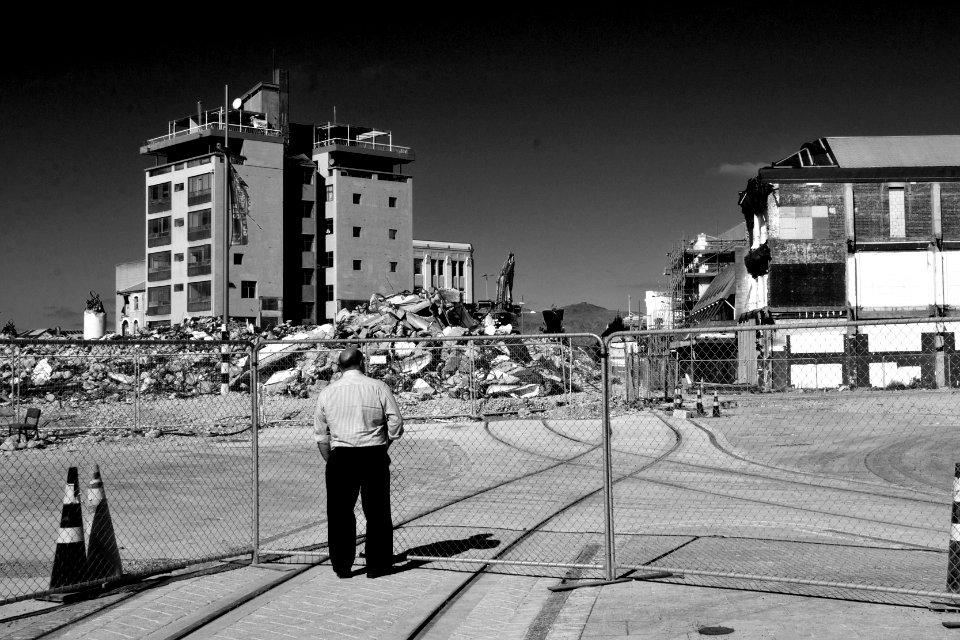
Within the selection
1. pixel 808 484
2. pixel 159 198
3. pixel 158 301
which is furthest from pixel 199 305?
pixel 808 484

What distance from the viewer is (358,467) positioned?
289 inches

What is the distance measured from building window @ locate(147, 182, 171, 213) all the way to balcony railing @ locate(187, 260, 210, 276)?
19.2ft

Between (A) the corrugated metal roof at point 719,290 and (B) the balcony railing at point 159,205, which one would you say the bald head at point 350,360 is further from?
(B) the balcony railing at point 159,205

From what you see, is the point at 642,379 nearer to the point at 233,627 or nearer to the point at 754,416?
the point at 754,416

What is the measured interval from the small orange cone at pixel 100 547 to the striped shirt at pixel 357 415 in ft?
5.89

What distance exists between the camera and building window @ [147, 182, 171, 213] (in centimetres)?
7456

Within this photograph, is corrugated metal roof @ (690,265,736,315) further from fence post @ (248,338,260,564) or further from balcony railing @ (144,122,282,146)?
fence post @ (248,338,260,564)

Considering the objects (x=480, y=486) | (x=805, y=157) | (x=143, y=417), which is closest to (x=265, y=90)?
(x=805, y=157)

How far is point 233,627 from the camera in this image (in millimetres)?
6035

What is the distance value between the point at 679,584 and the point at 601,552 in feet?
4.40

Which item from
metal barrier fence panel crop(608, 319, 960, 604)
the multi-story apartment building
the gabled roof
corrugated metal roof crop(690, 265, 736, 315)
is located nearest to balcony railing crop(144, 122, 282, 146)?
the multi-story apartment building

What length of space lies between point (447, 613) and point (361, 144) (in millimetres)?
75234

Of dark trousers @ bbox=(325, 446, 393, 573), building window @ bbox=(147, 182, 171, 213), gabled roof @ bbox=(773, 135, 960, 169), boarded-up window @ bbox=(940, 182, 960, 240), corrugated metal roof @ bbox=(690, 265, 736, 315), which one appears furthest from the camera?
building window @ bbox=(147, 182, 171, 213)

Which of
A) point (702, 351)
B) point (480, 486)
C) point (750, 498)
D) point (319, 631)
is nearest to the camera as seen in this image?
point (319, 631)
